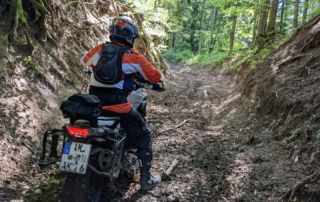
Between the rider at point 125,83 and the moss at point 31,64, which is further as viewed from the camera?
the moss at point 31,64

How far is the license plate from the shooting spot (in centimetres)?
220

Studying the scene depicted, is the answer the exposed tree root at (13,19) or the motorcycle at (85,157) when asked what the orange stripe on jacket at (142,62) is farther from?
the exposed tree root at (13,19)

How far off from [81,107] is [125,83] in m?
0.96

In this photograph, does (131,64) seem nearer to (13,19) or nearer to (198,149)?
(198,149)

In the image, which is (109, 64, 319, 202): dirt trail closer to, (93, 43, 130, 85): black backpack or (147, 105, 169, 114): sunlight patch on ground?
(147, 105, 169, 114): sunlight patch on ground

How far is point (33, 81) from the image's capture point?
4.23 metres

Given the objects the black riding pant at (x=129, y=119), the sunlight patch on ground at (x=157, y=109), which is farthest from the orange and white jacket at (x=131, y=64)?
the sunlight patch on ground at (x=157, y=109)

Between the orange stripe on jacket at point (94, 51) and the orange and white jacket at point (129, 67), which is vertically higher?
the orange stripe on jacket at point (94, 51)

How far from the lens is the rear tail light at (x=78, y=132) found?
89.0 inches

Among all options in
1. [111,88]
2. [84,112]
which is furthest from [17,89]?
[84,112]

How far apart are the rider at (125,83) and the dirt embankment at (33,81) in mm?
1451

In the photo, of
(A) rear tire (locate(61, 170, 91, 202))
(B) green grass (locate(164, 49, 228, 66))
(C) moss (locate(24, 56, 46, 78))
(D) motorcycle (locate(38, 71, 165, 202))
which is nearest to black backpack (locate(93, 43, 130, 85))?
(D) motorcycle (locate(38, 71, 165, 202))

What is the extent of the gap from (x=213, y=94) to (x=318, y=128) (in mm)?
6259

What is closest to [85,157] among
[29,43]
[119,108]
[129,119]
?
[119,108]
